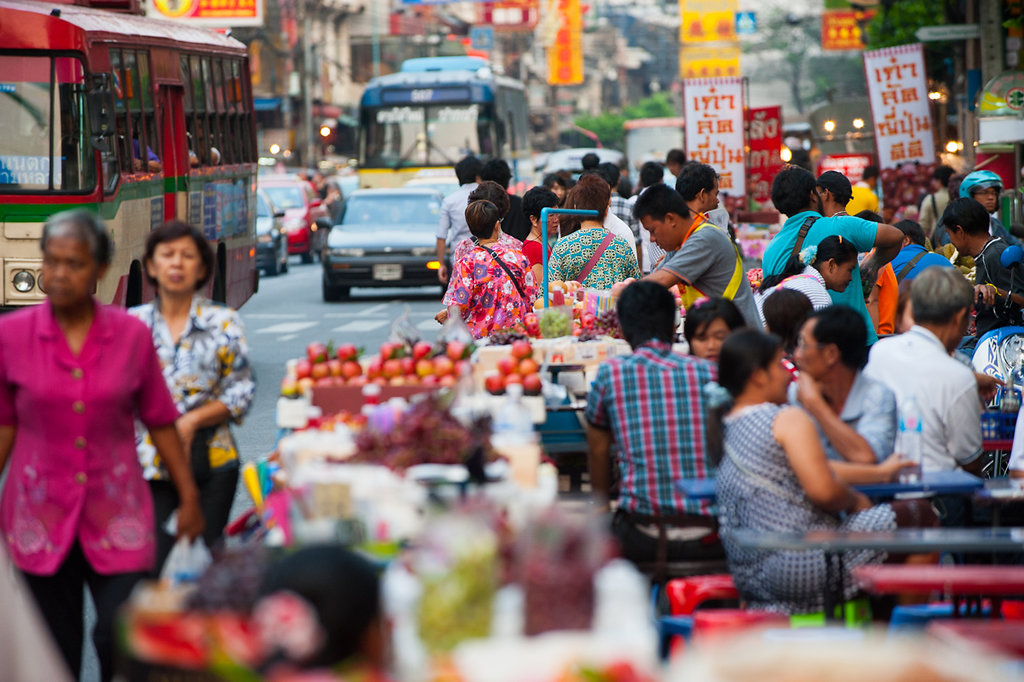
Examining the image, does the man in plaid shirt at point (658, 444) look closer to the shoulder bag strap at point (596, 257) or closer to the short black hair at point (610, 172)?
the shoulder bag strap at point (596, 257)

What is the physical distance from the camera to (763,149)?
22891mm

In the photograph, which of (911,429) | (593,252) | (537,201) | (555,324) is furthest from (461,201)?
(911,429)

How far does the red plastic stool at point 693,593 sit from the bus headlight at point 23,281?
8.58 meters

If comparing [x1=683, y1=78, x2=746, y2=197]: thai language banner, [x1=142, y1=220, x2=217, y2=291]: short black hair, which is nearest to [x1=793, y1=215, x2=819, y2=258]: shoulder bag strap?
[x1=142, y1=220, x2=217, y2=291]: short black hair

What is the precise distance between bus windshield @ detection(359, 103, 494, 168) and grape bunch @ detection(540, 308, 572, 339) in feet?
70.1

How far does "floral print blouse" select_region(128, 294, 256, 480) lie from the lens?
540 cm

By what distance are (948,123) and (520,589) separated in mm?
34713

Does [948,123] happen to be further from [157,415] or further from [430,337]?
[157,415]

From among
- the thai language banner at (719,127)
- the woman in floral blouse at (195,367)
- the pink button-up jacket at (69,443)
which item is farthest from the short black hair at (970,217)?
the thai language banner at (719,127)

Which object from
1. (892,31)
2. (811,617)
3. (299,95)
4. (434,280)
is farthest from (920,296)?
(299,95)

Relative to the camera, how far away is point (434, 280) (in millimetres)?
23344

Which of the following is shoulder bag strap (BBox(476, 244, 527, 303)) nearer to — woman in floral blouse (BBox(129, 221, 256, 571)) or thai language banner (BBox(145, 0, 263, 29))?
woman in floral blouse (BBox(129, 221, 256, 571))

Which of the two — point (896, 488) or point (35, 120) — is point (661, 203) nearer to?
point (896, 488)

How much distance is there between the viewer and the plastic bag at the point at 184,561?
480cm
